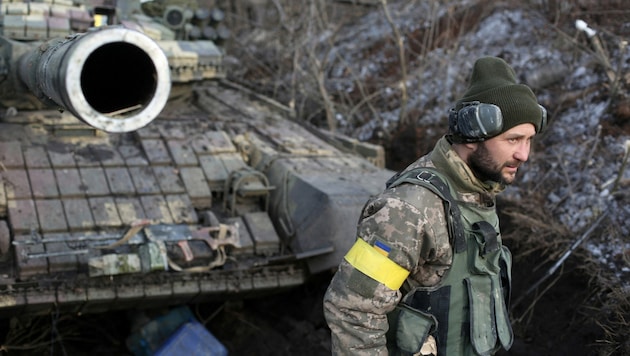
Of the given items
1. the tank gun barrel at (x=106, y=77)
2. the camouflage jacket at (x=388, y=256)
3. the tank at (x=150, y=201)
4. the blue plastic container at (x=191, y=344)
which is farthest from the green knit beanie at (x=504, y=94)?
the blue plastic container at (x=191, y=344)

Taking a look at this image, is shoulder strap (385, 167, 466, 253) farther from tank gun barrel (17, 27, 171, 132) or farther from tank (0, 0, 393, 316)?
tank (0, 0, 393, 316)

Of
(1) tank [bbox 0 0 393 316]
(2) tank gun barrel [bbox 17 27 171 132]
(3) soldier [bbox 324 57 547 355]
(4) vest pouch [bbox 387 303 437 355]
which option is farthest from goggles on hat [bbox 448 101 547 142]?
(1) tank [bbox 0 0 393 316]

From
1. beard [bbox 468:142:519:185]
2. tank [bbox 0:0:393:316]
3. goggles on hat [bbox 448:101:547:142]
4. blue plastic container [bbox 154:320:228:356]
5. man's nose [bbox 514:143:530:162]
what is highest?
goggles on hat [bbox 448:101:547:142]

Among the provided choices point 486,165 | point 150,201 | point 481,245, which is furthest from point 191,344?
point 486,165

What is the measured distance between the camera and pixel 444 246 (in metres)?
3.08

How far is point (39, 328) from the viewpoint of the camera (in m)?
6.23

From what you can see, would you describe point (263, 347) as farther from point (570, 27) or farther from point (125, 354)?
point (570, 27)

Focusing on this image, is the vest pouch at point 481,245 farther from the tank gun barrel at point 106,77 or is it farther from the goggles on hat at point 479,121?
the tank gun barrel at point 106,77

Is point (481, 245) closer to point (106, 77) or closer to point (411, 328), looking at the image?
point (411, 328)

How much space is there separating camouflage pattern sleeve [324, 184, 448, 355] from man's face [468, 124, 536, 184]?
0.32m

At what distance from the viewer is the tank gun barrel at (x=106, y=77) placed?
3.43 meters

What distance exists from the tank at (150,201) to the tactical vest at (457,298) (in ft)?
7.27

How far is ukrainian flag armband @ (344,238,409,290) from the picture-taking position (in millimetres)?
2945

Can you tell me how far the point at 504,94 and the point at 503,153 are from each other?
242mm
